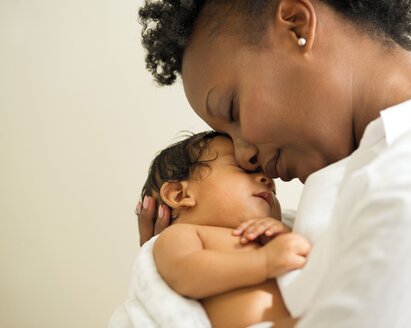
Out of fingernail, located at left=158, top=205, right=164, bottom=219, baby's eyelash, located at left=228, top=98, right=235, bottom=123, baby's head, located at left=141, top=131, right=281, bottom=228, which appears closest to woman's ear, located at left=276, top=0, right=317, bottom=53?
baby's eyelash, located at left=228, top=98, right=235, bottom=123

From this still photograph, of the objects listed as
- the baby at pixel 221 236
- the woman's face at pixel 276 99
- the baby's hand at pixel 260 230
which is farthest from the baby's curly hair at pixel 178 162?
the baby's hand at pixel 260 230

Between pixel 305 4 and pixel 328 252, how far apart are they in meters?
0.47

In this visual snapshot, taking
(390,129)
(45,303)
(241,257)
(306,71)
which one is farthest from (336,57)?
(45,303)

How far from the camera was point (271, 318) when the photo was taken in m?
0.74

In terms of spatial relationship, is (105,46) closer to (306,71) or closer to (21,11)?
(21,11)

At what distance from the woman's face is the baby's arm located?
238 millimetres

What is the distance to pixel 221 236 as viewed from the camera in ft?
2.93

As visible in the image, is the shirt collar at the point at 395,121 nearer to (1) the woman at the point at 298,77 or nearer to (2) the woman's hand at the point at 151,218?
(1) the woman at the point at 298,77

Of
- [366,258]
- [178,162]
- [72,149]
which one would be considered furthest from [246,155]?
[72,149]

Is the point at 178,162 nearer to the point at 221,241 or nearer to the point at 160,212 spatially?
the point at 160,212

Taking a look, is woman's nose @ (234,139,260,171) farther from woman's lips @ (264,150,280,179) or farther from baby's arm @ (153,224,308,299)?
baby's arm @ (153,224,308,299)

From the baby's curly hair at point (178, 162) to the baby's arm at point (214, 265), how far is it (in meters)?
0.21

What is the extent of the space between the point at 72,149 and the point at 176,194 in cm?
78

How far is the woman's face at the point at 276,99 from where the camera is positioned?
91cm
